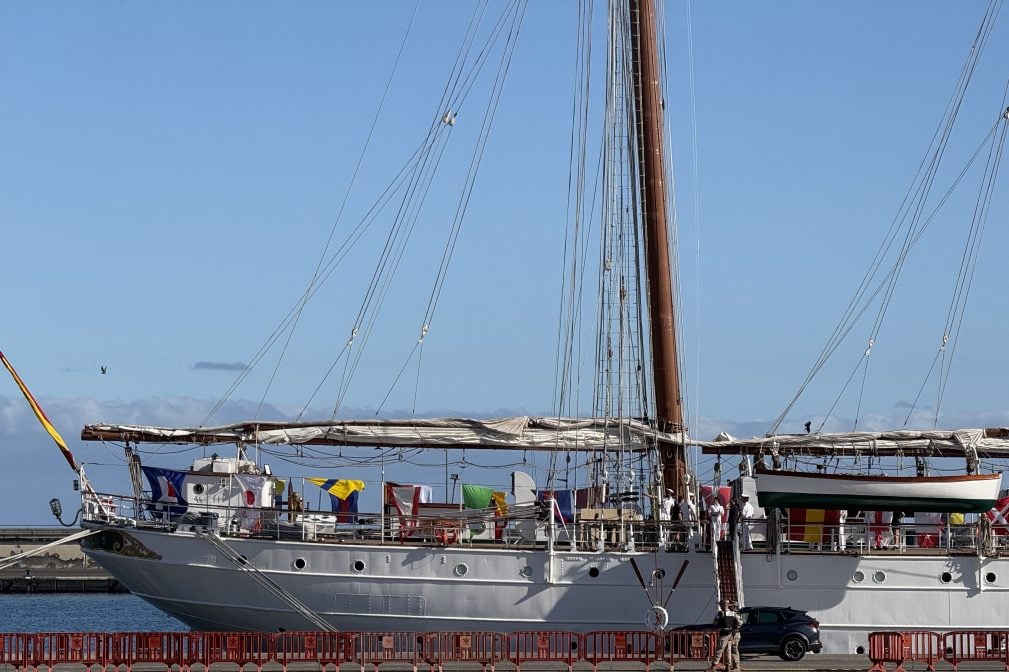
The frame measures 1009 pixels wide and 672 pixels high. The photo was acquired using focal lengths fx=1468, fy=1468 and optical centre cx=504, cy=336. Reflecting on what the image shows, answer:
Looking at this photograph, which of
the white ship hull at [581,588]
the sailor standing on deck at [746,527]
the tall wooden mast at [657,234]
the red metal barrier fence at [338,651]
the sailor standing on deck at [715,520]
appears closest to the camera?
the red metal barrier fence at [338,651]

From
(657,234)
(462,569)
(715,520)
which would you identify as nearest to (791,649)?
(715,520)

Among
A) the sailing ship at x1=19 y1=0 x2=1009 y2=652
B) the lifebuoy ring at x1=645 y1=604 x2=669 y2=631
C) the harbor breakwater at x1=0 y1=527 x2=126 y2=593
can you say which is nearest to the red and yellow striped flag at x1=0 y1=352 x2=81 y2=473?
the sailing ship at x1=19 y1=0 x2=1009 y2=652

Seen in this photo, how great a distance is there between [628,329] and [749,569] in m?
8.49

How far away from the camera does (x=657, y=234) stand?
41656 millimetres

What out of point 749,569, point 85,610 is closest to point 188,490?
point 749,569

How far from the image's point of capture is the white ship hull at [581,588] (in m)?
35.7

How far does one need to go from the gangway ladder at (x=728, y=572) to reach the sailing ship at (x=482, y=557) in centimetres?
5

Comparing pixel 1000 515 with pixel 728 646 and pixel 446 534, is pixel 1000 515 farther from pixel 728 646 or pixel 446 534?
pixel 446 534

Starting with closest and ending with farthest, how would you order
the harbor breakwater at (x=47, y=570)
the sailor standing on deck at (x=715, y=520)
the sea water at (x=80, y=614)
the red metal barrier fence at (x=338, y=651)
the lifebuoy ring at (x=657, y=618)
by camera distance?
the red metal barrier fence at (x=338, y=651)
the lifebuoy ring at (x=657, y=618)
the sailor standing on deck at (x=715, y=520)
the sea water at (x=80, y=614)
the harbor breakwater at (x=47, y=570)

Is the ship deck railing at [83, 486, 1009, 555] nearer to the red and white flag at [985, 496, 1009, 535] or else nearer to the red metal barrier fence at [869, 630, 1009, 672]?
the red and white flag at [985, 496, 1009, 535]

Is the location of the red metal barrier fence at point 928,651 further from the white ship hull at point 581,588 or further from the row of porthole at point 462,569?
the row of porthole at point 462,569

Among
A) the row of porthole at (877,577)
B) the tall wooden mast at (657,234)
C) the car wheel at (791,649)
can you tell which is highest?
the tall wooden mast at (657,234)

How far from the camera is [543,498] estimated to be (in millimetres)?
38031

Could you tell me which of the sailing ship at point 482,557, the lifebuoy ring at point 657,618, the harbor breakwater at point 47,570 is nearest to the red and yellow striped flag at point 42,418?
the sailing ship at point 482,557
